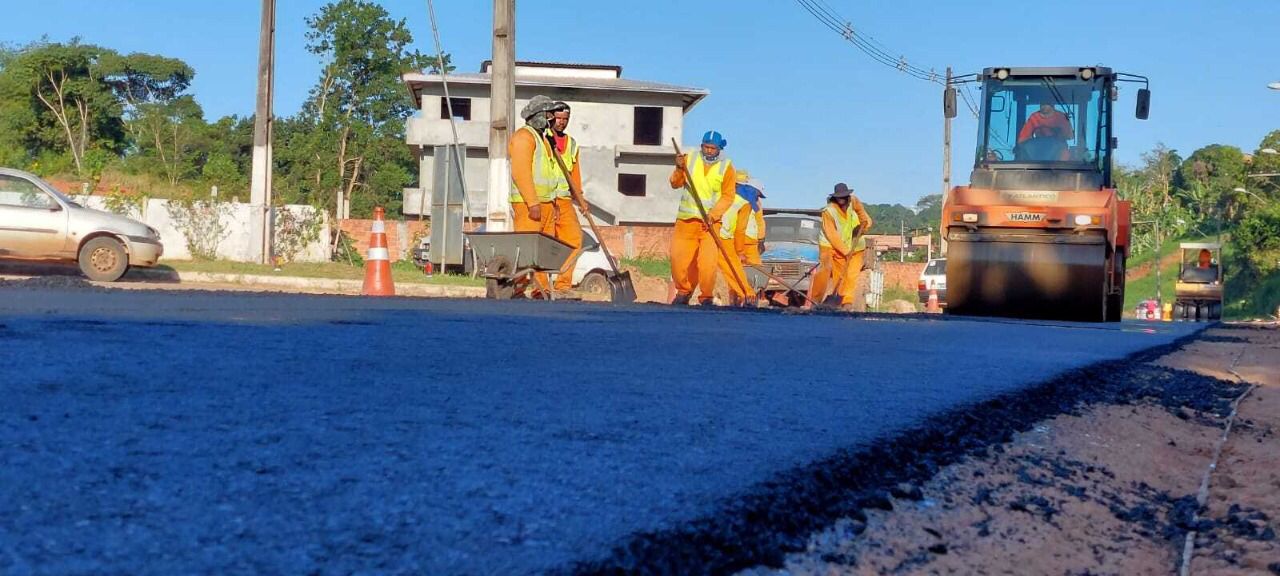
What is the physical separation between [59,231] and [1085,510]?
15430mm

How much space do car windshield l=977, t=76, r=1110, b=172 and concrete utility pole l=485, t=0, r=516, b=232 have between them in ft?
18.2

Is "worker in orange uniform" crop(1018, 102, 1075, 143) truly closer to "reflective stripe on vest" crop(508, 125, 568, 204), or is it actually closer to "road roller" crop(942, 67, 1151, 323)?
"road roller" crop(942, 67, 1151, 323)

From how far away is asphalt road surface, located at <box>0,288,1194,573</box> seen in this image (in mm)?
1977

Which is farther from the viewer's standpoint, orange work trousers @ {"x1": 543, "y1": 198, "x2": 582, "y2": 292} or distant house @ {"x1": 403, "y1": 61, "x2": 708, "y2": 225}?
distant house @ {"x1": 403, "y1": 61, "x2": 708, "y2": 225}

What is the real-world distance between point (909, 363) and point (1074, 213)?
8.71 meters

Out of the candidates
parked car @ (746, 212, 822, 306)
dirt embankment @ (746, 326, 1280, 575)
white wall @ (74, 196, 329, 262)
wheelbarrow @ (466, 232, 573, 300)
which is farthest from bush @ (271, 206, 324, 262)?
dirt embankment @ (746, 326, 1280, 575)

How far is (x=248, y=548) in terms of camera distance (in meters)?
1.89

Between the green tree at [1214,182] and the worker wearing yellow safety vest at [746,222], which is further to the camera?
the green tree at [1214,182]

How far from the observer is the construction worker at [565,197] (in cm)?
1132

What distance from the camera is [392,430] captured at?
2945 mm

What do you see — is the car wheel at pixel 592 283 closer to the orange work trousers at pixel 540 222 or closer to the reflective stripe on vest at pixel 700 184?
the reflective stripe on vest at pixel 700 184

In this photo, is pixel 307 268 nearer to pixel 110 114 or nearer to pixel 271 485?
pixel 271 485

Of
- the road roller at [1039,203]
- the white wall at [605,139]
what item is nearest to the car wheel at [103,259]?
the road roller at [1039,203]

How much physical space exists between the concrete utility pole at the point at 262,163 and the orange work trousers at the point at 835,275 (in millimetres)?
11827
